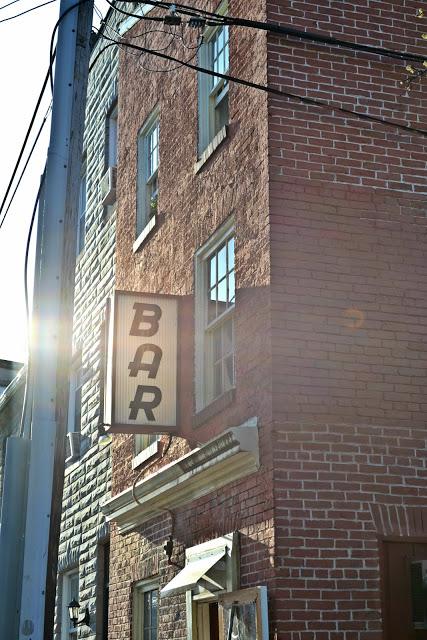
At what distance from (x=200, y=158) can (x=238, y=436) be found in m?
4.19

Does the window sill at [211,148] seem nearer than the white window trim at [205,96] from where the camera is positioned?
Yes

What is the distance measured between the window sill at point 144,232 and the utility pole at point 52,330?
17.0 feet

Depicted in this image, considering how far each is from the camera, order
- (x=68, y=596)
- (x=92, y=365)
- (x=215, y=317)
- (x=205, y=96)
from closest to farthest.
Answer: (x=215, y=317), (x=205, y=96), (x=92, y=365), (x=68, y=596)

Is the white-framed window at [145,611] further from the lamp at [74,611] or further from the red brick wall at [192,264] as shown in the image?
the lamp at [74,611]

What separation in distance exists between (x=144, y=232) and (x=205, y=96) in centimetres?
229

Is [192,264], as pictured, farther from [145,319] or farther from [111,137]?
[111,137]

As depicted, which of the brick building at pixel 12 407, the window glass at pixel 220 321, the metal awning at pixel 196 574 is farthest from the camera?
the brick building at pixel 12 407

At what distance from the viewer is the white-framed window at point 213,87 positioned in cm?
1266

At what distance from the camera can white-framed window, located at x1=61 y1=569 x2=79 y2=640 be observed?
16.9m

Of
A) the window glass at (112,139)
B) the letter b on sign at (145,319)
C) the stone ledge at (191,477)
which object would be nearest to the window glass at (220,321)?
the letter b on sign at (145,319)

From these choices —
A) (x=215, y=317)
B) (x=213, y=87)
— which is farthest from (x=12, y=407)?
(x=215, y=317)

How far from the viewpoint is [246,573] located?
32.5ft

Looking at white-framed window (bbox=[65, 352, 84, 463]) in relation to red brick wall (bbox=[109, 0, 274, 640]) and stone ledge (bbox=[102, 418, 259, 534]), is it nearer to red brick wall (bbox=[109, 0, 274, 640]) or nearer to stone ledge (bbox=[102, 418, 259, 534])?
red brick wall (bbox=[109, 0, 274, 640])

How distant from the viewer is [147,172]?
51.0ft
